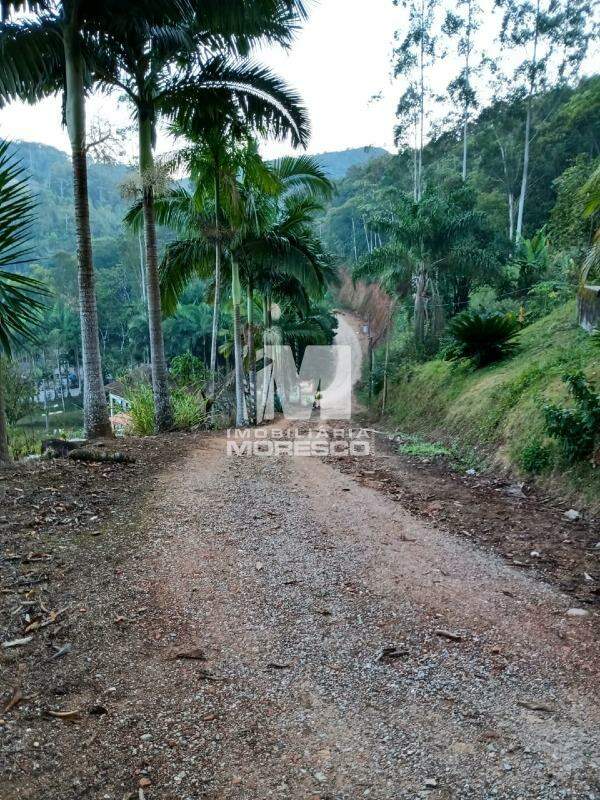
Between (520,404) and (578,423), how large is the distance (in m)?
2.14

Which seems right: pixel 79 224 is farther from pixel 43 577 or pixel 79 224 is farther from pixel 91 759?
pixel 91 759

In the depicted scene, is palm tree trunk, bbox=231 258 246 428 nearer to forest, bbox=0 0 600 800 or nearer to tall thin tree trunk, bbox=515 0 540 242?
forest, bbox=0 0 600 800

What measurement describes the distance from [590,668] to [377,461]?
18.0 feet

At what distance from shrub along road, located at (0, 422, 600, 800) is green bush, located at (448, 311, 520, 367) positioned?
6.66 m

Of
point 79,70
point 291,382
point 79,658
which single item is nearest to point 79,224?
point 79,70

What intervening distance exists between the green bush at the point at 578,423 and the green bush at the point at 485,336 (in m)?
4.85

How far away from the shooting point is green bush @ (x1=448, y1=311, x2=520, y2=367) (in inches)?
404

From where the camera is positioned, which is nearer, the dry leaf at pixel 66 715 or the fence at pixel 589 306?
the dry leaf at pixel 66 715

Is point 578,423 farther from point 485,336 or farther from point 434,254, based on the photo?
point 434,254

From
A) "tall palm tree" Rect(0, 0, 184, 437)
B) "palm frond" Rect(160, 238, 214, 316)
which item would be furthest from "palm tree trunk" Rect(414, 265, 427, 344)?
"tall palm tree" Rect(0, 0, 184, 437)

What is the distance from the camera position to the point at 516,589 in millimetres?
3545

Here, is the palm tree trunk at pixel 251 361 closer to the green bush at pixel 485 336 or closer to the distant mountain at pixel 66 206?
the green bush at pixel 485 336

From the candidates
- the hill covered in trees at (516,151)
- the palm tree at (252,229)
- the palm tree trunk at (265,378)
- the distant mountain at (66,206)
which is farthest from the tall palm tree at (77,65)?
the distant mountain at (66,206)

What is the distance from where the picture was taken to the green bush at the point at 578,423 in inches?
209
